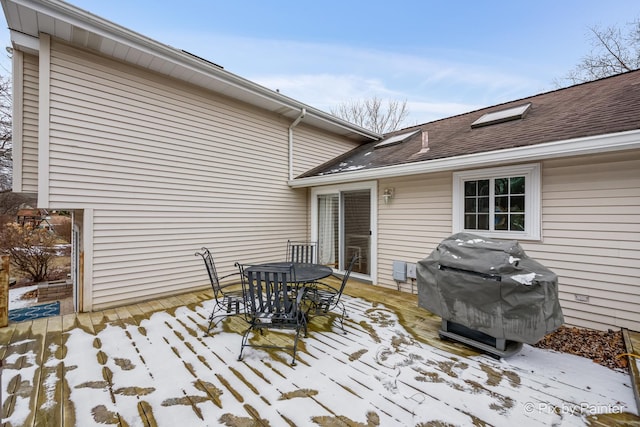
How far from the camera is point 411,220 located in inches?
208

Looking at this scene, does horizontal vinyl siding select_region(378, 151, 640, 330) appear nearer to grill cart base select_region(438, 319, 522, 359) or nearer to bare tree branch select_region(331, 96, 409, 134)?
grill cart base select_region(438, 319, 522, 359)

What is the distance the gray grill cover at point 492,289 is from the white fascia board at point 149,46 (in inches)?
180

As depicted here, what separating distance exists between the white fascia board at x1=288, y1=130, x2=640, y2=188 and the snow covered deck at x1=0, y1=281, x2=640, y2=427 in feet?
7.73

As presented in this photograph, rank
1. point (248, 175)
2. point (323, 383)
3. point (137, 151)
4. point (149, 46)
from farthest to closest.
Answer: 1. point (248, 175)
2. point (137, 151)
3. point (149, 46)
4. point (323, 383)

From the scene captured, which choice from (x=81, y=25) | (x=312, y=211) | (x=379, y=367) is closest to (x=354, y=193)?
(x=312, y=211)

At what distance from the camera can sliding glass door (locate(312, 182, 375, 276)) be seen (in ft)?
19.8

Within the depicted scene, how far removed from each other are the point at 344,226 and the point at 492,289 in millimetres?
3823

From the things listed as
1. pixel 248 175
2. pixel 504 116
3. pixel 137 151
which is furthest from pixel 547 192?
pixel 137 151

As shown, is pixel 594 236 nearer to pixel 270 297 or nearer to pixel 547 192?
pixel 547 192

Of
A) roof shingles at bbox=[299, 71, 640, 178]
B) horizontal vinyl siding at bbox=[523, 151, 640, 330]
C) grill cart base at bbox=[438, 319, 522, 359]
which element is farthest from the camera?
roof shingles at bbox=[299, 71, 640, 178]

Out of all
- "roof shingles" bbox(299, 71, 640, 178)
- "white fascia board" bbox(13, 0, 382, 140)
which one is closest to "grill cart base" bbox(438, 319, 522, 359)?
"roof shingles" bbox(299, 71, 640, 178)

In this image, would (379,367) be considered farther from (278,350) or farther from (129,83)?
(129,83)

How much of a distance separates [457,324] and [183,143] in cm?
521

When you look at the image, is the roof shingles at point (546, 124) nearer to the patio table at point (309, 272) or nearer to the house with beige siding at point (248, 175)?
the house with beige siding at point (248, 175)
